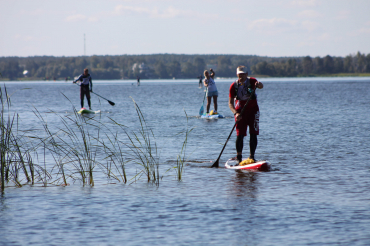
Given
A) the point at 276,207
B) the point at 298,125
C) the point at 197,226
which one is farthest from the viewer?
the point at 298,125

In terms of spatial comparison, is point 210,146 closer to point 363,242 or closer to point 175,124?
point 175,124

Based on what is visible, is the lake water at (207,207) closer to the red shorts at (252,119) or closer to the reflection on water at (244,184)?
the reflection on water at (244,184)

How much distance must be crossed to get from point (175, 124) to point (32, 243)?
12.9 metres

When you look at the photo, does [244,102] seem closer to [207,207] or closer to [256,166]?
[256,166]

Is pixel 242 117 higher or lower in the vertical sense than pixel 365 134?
higher

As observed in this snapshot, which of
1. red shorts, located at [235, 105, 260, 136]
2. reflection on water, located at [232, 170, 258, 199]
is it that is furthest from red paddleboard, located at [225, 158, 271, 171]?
red shorts, located at [235, 105, 260, 136]

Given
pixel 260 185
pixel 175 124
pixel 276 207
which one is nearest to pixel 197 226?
pixel 276 207

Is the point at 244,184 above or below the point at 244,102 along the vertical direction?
below

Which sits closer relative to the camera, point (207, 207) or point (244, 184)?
point (207, 207)

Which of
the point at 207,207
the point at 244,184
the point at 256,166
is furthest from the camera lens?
the point at 256,166

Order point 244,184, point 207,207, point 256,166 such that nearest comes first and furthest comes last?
point 207,207 → point 244,184 → point 256,166

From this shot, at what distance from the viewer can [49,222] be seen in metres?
5.82

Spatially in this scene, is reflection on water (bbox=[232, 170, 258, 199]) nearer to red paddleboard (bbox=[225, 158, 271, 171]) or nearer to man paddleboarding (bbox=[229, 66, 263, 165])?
red paddleboard (bbox=[225, 158, 271, 171])

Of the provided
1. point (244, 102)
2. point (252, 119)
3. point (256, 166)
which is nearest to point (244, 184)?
point (256, 166)
